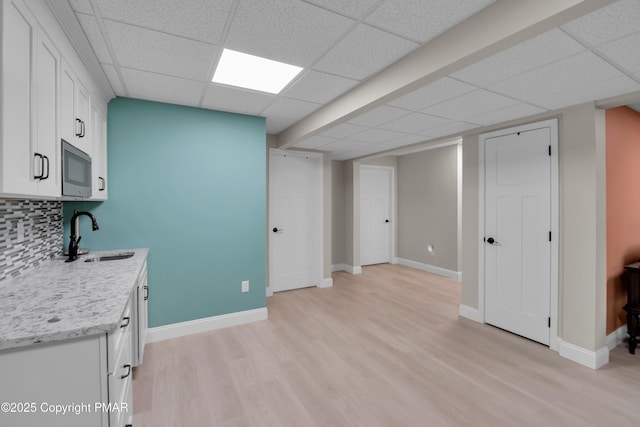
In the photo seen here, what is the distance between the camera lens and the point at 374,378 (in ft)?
7.79

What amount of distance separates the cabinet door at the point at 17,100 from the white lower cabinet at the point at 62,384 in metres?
0.63

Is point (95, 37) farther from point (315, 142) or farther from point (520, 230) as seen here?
point (520, 230)

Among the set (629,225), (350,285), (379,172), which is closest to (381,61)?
(629,225)

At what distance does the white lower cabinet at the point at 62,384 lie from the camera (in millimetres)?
1060

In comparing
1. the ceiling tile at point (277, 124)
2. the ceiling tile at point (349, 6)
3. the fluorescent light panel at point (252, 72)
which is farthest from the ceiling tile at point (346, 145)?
the ceiling tile at point (349, 6)

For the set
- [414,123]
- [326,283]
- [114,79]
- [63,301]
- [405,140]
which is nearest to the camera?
[63,301]

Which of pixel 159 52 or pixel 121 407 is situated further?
pixel 159 52

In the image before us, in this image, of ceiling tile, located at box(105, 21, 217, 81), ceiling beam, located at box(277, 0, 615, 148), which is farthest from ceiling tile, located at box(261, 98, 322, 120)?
ceiling tile, located at box(105, 21, 217, 81)

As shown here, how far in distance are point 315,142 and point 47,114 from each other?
3.16m

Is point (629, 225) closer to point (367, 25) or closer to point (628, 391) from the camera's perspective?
point (628, 391)

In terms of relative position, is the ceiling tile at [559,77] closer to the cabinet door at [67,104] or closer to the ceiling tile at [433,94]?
the ceiling tile at [433,94]

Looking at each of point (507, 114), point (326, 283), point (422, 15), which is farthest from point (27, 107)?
point (326, 283)

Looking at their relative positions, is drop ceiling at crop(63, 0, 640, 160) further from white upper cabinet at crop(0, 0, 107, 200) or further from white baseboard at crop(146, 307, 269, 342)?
white baseboard at crop(146, 307, 269, 342)

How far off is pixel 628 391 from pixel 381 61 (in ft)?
9.94
